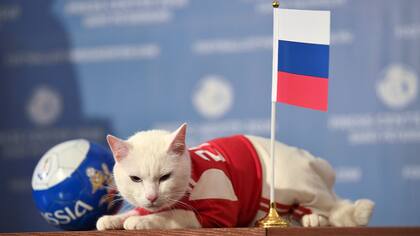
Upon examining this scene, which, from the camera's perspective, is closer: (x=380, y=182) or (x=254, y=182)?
(x=254, y=182)

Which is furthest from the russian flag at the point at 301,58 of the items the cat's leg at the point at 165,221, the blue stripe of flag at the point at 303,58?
the cat's leg at the point at 165,221

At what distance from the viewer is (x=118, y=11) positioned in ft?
12.6

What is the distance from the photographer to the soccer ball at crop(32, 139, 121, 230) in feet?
8.04

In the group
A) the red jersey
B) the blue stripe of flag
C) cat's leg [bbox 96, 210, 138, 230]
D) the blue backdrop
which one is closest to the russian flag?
the blue stripe of flag

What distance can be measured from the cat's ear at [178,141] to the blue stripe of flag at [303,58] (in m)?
0.28

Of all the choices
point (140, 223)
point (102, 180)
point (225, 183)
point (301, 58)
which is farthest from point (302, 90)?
point (102, 180)

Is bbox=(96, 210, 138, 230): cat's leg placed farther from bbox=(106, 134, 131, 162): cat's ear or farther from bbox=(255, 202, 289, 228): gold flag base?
bbox=(255, 202, 289, 228): gold flag base

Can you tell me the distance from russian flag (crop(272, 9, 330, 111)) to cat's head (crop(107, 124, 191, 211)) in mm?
279

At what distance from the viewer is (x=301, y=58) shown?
2.13 meters

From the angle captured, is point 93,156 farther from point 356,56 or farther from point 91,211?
point 356,56

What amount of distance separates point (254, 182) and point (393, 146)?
1323 millimetres

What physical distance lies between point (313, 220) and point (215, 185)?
28 cm

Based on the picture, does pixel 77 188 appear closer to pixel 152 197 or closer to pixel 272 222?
pixel 152 197

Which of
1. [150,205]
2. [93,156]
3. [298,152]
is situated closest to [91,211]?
[93,156]
